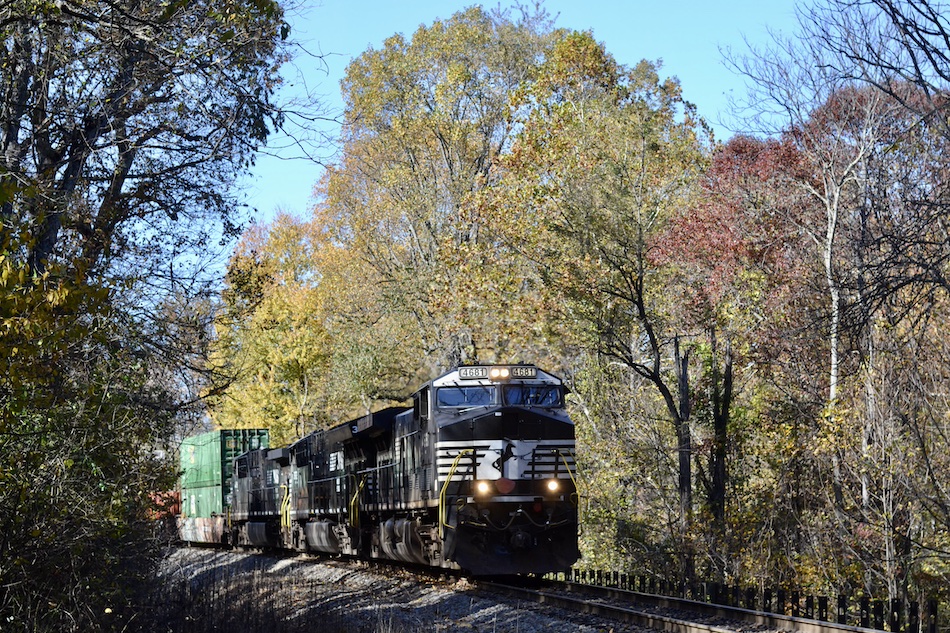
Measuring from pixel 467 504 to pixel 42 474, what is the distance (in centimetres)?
812

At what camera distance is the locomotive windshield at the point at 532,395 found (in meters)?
16.7

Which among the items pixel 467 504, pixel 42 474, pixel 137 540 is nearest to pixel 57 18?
pixel 42 474

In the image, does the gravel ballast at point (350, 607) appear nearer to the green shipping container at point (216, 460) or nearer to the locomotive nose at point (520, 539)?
the locomotive nose at point (520, 539)

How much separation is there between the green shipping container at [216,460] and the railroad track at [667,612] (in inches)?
762

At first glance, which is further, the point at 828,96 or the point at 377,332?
the point at 377,332

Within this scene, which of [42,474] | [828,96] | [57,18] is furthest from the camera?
[828,96]

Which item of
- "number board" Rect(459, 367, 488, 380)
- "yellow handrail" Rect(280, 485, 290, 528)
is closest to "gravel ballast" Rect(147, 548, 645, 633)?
"number board" Rect(459, 367, 488, 380)

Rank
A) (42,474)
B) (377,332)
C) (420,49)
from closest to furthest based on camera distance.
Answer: (42,474)
(420,49)
(377,332)

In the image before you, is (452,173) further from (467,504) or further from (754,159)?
(467,504)

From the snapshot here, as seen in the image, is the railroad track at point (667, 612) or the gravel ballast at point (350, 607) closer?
the railroad track at point (667, 612)

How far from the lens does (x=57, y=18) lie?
1017 cm

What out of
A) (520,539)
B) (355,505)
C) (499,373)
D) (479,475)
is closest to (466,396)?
(499,373)

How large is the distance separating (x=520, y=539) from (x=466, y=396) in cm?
241

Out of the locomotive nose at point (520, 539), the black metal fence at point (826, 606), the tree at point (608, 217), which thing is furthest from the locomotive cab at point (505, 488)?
the tree at point (608, 217)
